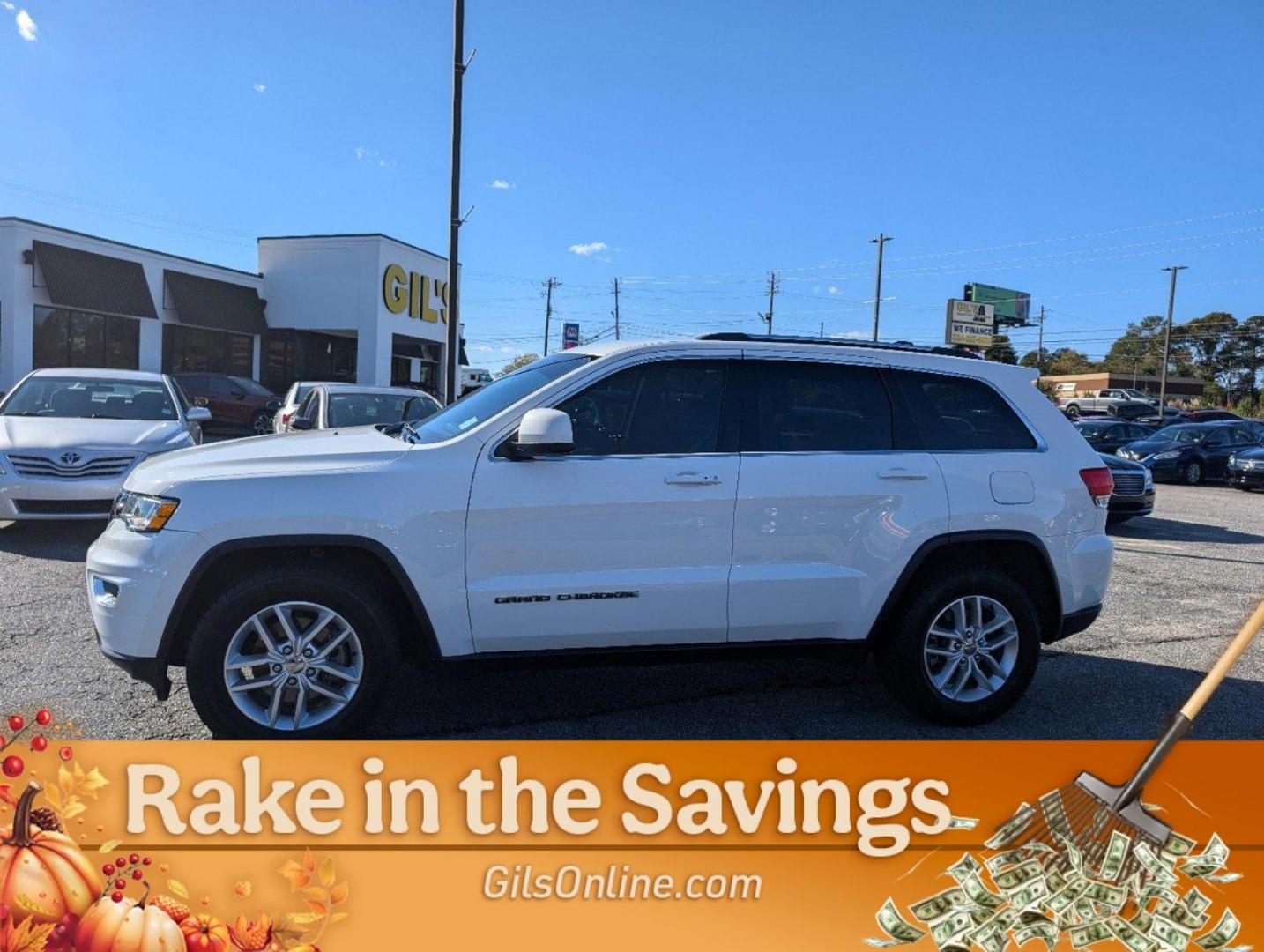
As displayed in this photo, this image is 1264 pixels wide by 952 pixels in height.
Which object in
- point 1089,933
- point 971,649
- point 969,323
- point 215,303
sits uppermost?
point 969,323

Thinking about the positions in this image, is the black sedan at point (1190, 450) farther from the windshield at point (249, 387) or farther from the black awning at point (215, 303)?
the black awning at point (215, 303)

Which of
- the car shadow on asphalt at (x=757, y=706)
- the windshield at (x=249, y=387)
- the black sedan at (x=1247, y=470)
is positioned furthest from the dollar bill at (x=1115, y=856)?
the windshield at (x=249, y=387)

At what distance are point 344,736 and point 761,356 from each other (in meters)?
2.37

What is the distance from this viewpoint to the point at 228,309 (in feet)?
90.2

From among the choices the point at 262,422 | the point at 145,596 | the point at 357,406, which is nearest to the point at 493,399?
the point at 145,596

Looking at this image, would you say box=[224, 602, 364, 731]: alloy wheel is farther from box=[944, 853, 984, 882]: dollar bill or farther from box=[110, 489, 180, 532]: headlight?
box=[944, 853, 984, 882]: dollar bill

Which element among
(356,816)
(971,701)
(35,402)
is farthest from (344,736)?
(35,402)

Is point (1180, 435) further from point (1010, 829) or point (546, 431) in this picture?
point (546, 431)

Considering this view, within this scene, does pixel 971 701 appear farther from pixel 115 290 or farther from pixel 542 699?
pixel 115 290

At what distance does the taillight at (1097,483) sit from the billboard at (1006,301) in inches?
2355

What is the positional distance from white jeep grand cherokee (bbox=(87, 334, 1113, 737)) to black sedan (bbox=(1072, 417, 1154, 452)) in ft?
61.2

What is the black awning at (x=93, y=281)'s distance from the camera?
21906mm

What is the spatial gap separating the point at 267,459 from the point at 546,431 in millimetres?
1138

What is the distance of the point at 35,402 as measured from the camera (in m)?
8.61
